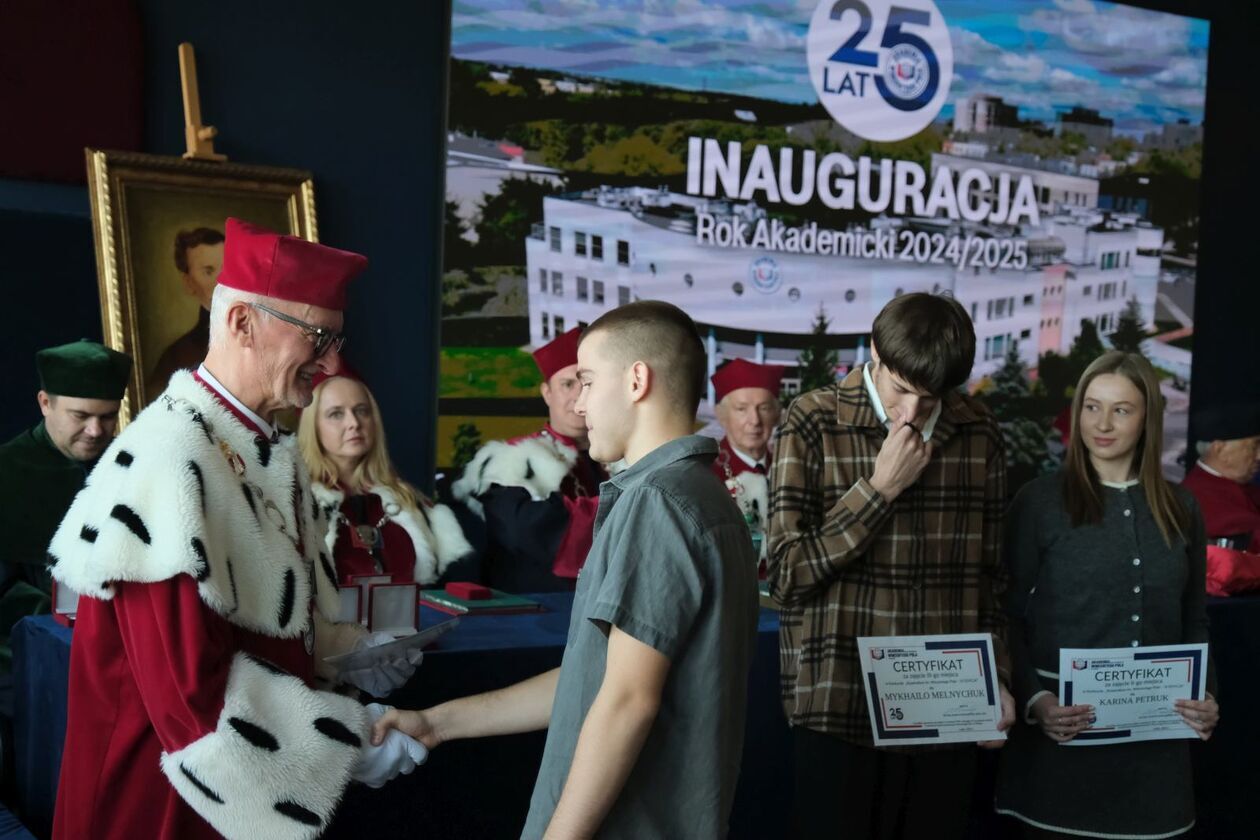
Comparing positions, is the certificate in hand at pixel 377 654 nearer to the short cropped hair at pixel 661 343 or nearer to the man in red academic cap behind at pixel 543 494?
the short cropped hair at pixel 661 343

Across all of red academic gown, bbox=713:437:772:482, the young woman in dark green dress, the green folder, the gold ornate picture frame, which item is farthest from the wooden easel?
the young woman in dark green dress

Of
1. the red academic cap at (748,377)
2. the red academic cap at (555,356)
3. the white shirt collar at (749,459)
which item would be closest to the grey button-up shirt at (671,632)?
the red academic cap at (555,356)

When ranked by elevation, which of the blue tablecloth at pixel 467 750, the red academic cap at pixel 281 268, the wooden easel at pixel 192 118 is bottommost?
the blue tablecloth at pixel 467 750

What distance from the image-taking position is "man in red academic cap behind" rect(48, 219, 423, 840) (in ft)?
5.91

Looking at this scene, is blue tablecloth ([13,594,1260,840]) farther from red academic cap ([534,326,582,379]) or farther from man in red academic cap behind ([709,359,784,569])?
man in red academic cap behind ([709,359,784,569])

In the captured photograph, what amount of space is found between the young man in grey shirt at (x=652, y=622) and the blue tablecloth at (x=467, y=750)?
1.12 metres

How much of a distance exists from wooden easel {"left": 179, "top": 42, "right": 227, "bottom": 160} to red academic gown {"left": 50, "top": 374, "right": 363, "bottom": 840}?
2.78m

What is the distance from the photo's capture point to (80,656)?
6.22 ft

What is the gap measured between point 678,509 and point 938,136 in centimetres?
491

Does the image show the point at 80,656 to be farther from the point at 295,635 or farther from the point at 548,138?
the point at 548,138

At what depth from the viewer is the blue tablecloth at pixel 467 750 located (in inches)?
108

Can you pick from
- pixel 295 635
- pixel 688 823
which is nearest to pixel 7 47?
pixel 295 635

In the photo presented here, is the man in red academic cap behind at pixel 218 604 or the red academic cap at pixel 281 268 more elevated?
the red academic cap at pixel 281 268

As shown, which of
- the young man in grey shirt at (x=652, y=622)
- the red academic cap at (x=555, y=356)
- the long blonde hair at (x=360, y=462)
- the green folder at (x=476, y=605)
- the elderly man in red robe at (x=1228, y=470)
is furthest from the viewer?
the elderly man in red robe at (x=1228, y=470)
